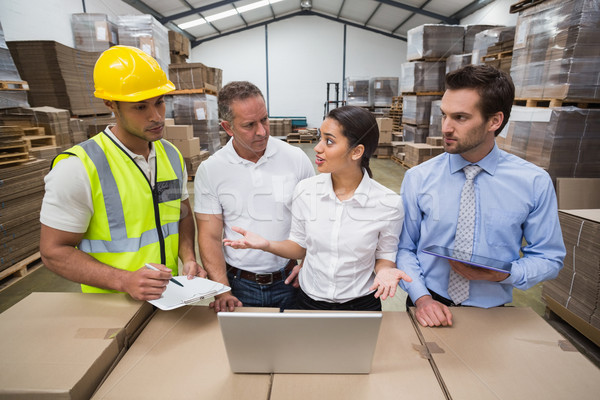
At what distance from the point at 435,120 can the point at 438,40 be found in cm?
182

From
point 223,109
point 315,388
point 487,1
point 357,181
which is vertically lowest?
point 315,388

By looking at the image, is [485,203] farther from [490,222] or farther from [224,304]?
[224,304]

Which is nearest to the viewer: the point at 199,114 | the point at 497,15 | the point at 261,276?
the point at 261,276

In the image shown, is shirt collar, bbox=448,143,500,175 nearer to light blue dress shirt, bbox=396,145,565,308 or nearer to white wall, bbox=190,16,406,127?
light blue dress shirt, bbox=396,145,565,308

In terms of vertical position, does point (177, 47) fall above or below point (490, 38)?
above

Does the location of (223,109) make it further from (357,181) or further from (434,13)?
(434,13)

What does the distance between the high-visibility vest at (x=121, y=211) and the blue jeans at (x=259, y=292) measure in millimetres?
463

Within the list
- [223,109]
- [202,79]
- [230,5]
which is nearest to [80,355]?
[223,109]

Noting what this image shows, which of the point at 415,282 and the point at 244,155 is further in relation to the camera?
the point at 244,155

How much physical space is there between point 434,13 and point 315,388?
1251 centimetres

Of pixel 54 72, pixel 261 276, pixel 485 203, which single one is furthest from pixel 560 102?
pixel 54 72

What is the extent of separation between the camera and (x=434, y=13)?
34.5 ft

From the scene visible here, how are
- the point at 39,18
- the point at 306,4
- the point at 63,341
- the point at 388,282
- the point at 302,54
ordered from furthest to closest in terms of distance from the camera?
the point at 302,54, the point at 306,4, the point at 39,18, the point at 388,282, the point at 63,341

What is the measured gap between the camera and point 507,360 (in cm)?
95
